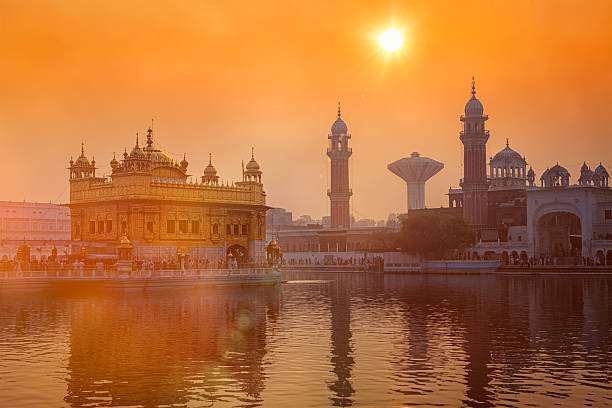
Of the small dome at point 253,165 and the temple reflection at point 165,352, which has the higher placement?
the small dome at point 253,165

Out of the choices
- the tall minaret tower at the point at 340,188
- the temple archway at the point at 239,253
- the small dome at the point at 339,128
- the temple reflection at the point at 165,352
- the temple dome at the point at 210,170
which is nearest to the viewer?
the temple reflection at the point at 165,352

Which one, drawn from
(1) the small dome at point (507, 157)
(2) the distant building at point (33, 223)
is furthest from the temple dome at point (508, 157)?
(2) the distant building at point (33, 223)

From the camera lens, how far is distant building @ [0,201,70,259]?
124000mm

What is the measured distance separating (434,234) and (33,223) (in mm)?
69730

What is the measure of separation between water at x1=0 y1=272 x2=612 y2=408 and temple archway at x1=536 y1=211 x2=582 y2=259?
5613 centimetres

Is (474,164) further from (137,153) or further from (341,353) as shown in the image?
(341,353)

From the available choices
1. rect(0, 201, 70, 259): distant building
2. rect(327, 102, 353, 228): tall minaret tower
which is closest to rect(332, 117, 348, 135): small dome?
rect(327, 102, 353, 228): tall minaret tower

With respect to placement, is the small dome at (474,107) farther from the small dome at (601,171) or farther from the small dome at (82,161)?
the small dome at (82,161)

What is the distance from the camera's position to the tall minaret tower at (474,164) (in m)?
125

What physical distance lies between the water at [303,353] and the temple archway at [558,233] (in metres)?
56.1

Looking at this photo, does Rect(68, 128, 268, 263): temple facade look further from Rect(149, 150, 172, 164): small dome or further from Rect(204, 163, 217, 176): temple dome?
Rect(204, 163, 217, 176): temple dome

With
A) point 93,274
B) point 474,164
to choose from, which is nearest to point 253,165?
point 93,274

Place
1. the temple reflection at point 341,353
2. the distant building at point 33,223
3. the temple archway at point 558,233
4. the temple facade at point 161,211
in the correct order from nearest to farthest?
the temple reflection at point 341,353 → the temple facade at point 161,211 → the temple archway at point 558,233 → the distant building at point 33,223

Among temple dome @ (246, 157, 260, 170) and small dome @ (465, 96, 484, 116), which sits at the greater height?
small dome @ (465, 96, 484, 116)
